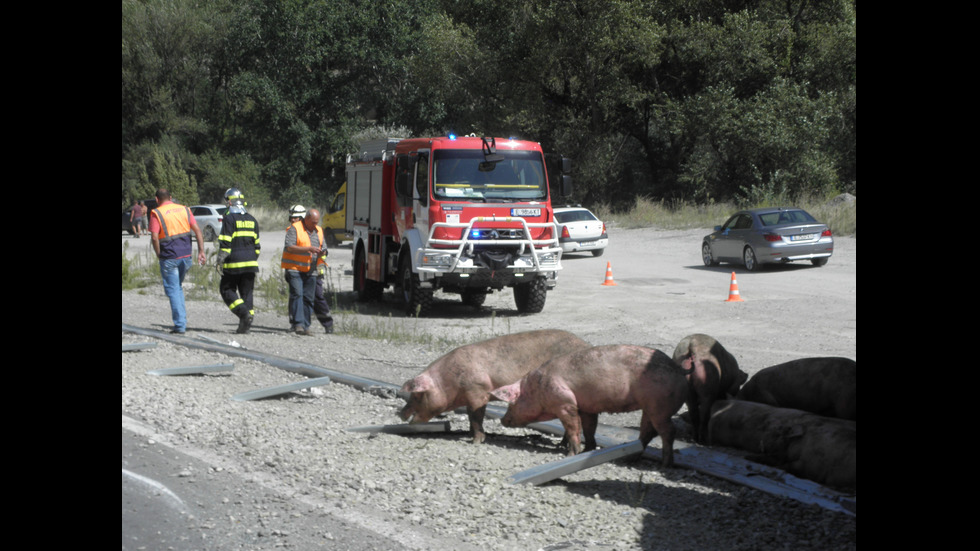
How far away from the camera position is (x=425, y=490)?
605 cm

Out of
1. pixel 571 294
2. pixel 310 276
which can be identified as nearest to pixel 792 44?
pixel 571 294

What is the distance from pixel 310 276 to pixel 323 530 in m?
8.71

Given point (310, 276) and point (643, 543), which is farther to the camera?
point (310, 276)

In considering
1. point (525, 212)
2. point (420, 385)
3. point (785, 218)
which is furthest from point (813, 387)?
point (785, 218)

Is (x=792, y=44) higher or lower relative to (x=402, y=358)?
higher

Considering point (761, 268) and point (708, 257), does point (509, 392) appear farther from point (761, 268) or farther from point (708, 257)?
point (708, 257)

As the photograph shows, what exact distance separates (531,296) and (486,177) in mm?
2226

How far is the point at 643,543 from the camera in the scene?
5121 millimetres

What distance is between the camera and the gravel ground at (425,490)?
521 centimetres

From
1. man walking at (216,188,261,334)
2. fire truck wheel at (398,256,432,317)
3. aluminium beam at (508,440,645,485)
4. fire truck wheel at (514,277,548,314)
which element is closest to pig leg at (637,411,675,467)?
aluminium beam at (508,440,645,485)

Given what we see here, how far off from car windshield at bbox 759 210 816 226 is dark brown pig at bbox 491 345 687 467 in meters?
17.8

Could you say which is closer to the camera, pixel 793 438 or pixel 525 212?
pixel 793 438
